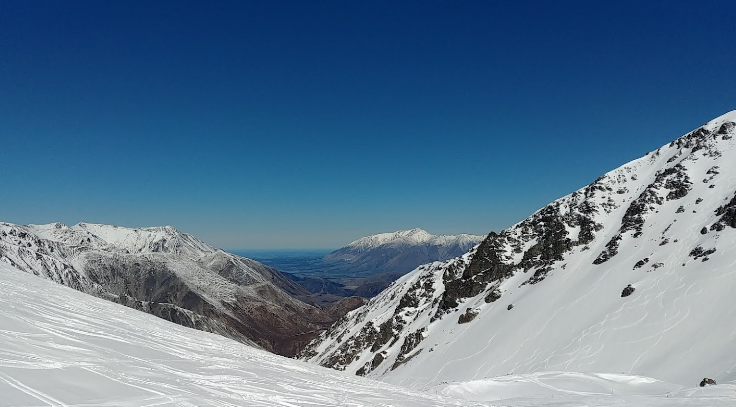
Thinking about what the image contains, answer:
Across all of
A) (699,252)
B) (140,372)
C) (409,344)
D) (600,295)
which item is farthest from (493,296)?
(140,372)

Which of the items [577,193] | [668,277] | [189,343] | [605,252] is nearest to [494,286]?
[605,252]

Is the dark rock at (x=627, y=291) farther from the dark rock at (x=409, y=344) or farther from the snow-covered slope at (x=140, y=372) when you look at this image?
the dark rock at (x=409, y=344)

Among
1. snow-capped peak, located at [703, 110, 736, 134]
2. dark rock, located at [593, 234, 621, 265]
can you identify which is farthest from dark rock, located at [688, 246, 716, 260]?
snow-capped peak, located at [703, 110, 736, 134]

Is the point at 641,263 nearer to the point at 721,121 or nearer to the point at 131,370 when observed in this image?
the point at 721,121

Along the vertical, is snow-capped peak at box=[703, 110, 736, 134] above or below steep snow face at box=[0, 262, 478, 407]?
above

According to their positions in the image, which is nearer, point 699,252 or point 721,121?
point 699,252

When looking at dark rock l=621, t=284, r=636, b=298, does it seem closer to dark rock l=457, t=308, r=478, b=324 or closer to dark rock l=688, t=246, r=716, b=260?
dark rock l=688, t=246, r=716, b=260

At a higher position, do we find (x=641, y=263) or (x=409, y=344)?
(x=641, y=263)
